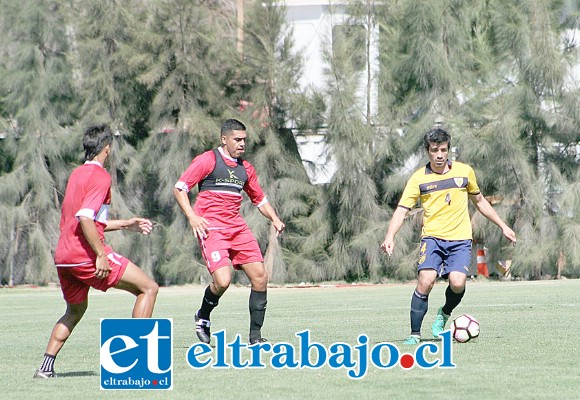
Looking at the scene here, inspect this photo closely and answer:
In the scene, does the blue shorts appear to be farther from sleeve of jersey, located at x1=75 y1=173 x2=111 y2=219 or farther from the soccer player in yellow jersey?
sleeve of jersey, located at x1=75 y1=173 x2=111 y2=219

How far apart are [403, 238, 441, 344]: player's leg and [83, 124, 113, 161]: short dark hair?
11.3ft

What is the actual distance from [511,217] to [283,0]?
8038mm

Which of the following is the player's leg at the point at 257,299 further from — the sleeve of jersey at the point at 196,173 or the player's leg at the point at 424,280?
the player's leg at the point at 424,280

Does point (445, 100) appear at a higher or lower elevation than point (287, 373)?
higher

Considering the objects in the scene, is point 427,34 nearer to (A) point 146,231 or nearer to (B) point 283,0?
(B) point 283,0

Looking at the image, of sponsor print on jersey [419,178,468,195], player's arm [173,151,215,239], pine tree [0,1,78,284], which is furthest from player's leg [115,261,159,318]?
pine tree [0,1,78,284]

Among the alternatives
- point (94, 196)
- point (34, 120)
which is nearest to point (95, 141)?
point (94, 196)

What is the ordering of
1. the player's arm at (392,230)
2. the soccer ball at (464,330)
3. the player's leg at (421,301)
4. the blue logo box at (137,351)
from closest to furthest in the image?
the blue logo box at (137,351), the soccer ball at (464,330), the player's arm at (392,230), the player's leg at (421,301)

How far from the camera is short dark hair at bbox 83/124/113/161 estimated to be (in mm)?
8180

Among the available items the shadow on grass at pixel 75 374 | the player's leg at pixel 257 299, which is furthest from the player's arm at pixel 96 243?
the player's leg at pixel 257 299

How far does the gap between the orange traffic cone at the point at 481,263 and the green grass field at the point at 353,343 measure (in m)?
8.37

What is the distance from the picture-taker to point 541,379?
731 centimetres

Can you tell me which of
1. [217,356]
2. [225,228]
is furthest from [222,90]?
[217,356]

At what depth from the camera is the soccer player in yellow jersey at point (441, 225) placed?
10.1 meters
